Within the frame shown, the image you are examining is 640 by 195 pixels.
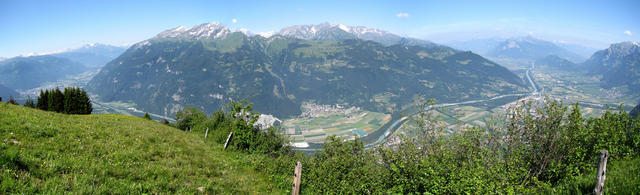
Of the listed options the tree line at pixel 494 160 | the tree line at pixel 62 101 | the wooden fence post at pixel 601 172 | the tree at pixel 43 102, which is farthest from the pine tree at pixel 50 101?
the wooden fence post at pixel 601 172

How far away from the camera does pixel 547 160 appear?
1870cm

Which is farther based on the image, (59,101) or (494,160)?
(59,101)

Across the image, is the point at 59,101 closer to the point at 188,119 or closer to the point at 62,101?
the point at 62,101

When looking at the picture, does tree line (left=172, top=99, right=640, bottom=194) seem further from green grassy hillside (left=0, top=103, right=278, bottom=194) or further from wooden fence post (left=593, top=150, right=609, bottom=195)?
green grassy hillside (left=0, top=103, right=278, bottom=194)

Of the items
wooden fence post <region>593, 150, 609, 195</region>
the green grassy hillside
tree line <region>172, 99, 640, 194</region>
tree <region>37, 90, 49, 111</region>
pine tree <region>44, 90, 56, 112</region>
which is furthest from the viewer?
tree <region>37, 90, 49, 111</region>

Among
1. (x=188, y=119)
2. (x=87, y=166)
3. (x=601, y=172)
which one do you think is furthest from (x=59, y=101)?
(x=601, y=172)

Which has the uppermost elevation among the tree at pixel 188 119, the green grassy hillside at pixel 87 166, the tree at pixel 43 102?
the green grassy hillside at pixel 87 166

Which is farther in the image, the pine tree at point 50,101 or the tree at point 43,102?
→ the tree at point 43,102

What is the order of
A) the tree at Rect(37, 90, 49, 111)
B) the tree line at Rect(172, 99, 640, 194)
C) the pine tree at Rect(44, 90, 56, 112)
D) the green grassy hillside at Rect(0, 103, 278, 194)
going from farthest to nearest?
the tree at Rect(37, 90, 49, 111)
the pine tree at Rect(44, 90, 56, 112)
the tree line at Rect(172, 99, 640, 194)
the green grassy hillside at Rect(0, 103, 278, 194)

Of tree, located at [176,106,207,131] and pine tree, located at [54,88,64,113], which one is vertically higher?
pine tree, located at [54,88,64,113]

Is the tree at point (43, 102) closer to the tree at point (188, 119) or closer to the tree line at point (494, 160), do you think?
the tree at point (188, 119)

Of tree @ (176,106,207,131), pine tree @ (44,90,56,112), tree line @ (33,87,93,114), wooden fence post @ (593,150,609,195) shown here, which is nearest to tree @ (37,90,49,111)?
tree line @ (33,87,93,114)

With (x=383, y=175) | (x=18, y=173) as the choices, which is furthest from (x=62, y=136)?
(x=383, y=175)

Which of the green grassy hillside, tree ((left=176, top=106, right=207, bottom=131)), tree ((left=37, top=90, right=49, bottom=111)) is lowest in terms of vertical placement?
tree ((left=176, top=106, right=207, bottom=131))
